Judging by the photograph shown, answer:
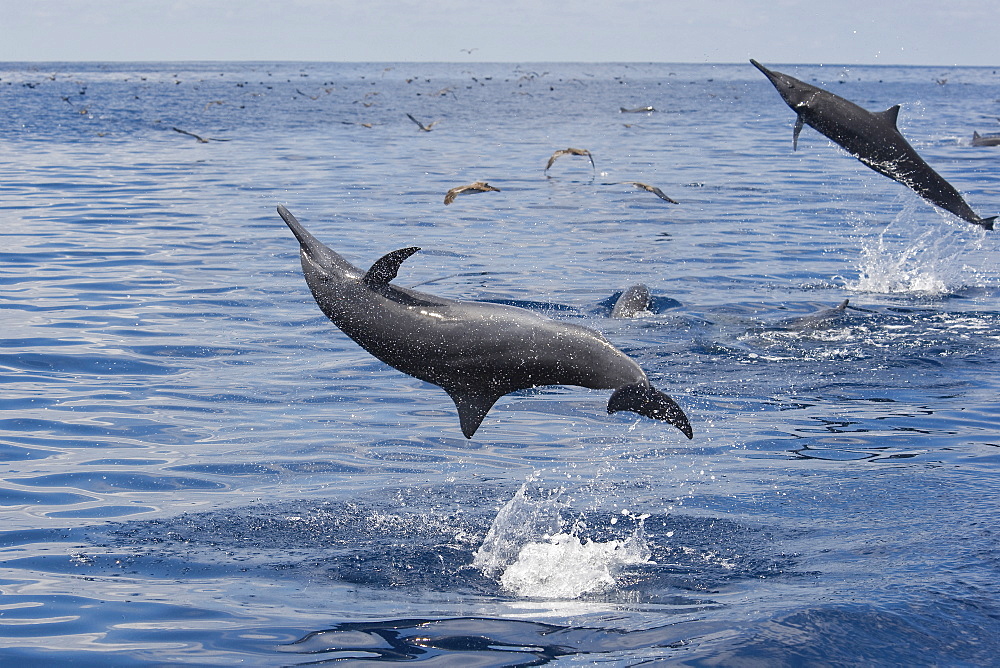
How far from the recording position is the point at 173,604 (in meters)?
6.66

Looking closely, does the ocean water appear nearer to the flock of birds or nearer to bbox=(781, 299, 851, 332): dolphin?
bbox=(781, 299, 851, 332): dolphin

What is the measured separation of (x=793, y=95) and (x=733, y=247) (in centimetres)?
881

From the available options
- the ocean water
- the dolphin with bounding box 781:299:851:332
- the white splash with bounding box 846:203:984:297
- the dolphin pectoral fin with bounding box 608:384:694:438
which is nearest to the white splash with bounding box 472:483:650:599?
the ocean water

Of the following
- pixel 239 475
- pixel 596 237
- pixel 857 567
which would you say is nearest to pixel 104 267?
pixel 596 237

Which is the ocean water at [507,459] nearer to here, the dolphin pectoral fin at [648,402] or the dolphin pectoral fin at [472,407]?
the dolphin pectoral fin at [472,407]

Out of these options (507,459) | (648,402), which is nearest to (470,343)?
(648,402)

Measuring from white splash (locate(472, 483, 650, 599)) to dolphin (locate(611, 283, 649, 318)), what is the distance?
613 centimetres

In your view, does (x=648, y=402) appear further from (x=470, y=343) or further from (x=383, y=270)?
(x=383, y=270)

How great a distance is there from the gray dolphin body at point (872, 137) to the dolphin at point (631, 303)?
3.62m

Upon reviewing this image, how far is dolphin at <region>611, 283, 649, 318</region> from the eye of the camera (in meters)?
14.2

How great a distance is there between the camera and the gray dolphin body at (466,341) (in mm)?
6727

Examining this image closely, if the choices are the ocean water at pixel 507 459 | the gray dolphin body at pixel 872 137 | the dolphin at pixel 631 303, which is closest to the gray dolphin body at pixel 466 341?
Result: the ocean water at pixel 507 459

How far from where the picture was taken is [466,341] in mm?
6887

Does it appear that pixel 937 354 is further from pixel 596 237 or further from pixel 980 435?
pixel 596 237
